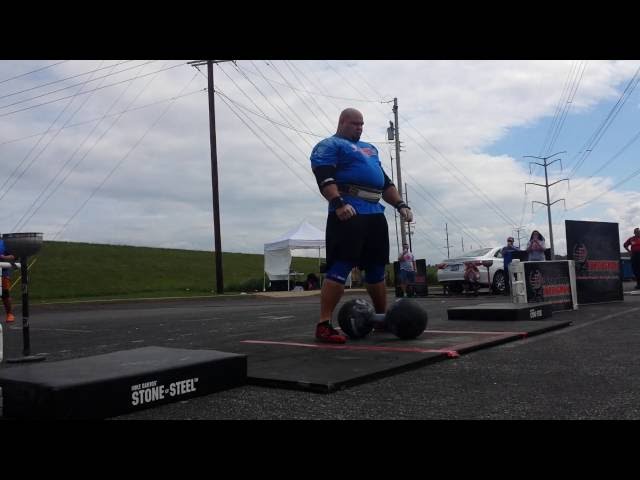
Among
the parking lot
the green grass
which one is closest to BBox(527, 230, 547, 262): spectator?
the parking lot

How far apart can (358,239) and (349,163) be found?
2.10 ft

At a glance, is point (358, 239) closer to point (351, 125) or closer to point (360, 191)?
point (360, 191)

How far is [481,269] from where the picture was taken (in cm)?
1530

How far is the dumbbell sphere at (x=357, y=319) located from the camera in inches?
181

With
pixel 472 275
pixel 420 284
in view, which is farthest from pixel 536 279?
pixel 420 284

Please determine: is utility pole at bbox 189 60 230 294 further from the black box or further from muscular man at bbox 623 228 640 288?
the black box

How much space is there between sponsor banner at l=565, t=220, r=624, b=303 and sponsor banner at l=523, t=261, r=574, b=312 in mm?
485

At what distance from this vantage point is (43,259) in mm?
34344

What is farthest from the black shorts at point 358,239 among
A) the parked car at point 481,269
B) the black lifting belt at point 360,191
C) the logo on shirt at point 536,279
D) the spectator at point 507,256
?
the parked car at point 481,269

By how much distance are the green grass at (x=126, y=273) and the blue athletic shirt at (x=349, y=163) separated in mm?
16669

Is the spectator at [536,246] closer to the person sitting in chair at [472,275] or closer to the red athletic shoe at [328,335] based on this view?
the person sitting in chair at [472,275]
